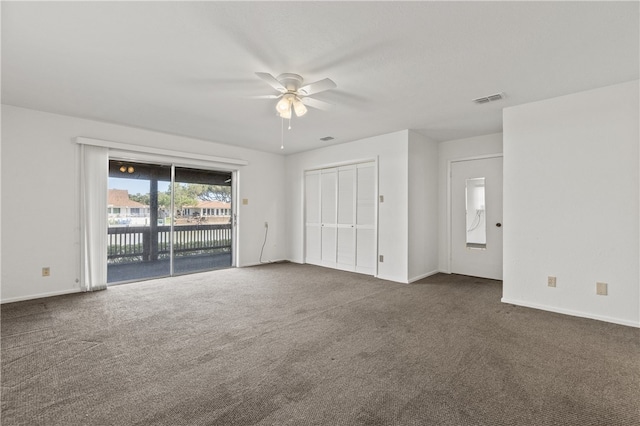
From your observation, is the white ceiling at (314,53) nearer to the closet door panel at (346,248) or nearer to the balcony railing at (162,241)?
the balcony railing at (162,241)

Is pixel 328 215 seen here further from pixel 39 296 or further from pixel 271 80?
pixel 39 296

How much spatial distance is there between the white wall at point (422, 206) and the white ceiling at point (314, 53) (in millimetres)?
1170

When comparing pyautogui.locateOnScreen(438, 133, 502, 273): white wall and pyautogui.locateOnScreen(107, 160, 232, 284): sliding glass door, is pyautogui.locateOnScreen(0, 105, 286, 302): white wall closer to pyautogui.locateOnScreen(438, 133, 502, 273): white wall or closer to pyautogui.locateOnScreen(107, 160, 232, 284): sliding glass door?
pyautogui.locateOnScreen(107, 160, 232, 284): sliding glass door

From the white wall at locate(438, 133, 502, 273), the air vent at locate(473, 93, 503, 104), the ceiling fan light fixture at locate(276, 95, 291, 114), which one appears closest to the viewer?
the ceiling fan light fixture at locate(276, 95, 291, 114)

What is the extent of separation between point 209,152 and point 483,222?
17.4 feet

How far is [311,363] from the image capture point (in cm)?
230

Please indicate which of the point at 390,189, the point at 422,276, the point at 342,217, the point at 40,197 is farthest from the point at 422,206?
the point at 40,197

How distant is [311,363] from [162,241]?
4.17 metres

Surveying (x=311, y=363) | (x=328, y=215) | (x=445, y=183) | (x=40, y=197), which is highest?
(x=445, y=183)

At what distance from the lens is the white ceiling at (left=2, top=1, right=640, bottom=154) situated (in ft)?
6.61

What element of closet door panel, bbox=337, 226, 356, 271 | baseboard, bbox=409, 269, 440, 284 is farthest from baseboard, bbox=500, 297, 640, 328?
closet door panel, bbox=337, 226, 356, 271

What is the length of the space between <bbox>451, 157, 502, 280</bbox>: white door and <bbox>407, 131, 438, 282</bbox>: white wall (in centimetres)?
35

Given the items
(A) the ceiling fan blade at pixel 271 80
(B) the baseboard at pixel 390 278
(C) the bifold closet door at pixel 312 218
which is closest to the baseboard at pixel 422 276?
(B) the baseboard at pixel 390 278

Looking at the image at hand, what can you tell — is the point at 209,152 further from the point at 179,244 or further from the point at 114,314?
the point at 114,314
